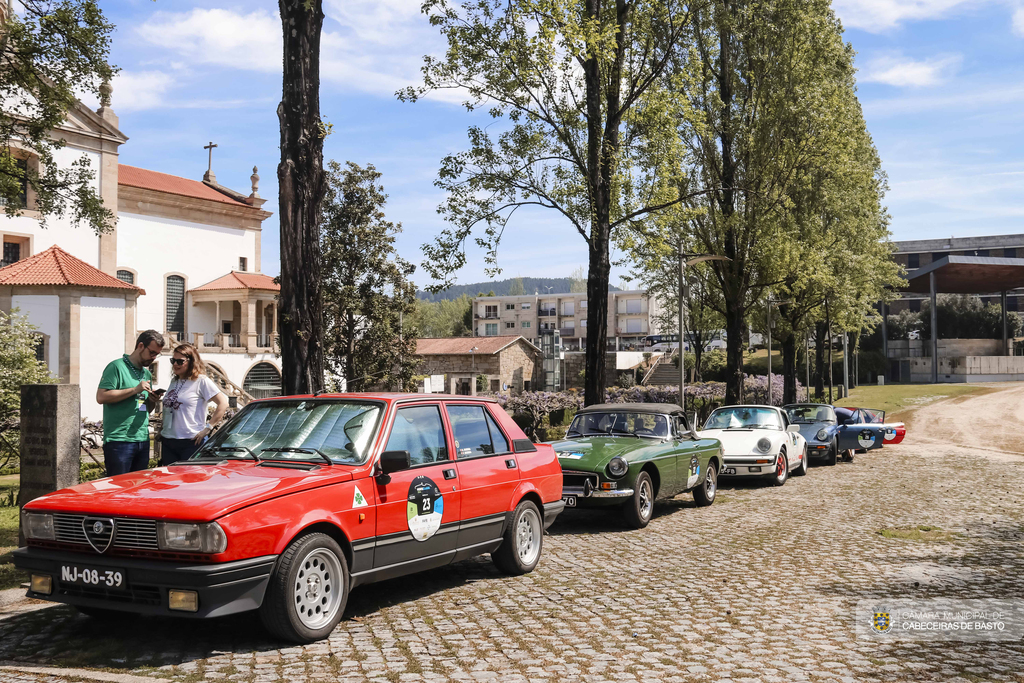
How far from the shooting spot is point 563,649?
18.2 ft

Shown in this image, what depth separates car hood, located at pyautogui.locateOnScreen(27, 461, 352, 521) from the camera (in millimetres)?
5129

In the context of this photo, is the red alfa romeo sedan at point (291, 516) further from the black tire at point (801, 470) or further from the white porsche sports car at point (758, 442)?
the black tire at point (801, 470)

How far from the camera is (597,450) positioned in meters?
11.2

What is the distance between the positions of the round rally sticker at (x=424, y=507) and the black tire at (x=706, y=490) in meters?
7.25

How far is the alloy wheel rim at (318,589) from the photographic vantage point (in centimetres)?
548

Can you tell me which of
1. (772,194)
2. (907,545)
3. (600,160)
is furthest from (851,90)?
(907,545)

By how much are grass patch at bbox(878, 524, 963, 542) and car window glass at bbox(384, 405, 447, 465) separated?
6.27 meters

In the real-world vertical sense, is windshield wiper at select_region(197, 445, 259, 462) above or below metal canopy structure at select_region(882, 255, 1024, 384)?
below

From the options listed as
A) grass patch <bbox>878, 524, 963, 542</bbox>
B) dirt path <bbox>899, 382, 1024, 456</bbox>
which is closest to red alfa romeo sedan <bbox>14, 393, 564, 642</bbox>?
grass patch <bbox>878, 524, 963, 542</bbox>

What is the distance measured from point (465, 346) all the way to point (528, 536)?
202ft

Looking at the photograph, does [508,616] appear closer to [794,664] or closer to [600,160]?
[794,664]

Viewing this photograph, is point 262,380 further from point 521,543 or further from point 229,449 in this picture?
point 229,449

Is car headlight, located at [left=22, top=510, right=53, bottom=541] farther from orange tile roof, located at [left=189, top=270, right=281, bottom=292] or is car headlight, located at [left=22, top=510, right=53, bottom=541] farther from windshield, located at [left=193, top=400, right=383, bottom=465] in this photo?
orange tile roof, located at [left=189, top=270, right=281, bottom=292]

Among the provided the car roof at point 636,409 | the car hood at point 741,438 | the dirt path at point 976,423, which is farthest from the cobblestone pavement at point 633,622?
the dirt path at point 976,423
